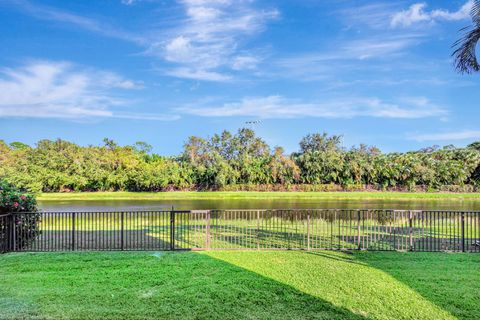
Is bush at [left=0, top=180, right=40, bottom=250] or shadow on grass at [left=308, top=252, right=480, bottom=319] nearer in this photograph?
shadow on grass at [left=308, top=252, right=480, bottom=319]

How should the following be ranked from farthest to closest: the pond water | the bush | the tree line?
1. the tree line
2. the pond water
3. the bush

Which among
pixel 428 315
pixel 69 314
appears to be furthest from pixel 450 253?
pixel 69 314

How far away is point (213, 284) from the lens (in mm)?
6246

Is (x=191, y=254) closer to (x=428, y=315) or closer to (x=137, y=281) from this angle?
Result: (x=137, y=281)

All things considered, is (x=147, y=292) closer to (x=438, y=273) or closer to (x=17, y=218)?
(x=17, y=218)

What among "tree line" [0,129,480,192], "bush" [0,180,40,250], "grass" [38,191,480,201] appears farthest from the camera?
"tree line" [0,129,480,192]

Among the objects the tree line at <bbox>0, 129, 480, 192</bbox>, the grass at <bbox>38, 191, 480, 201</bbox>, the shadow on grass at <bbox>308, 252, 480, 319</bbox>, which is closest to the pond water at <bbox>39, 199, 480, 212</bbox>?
the grass at <bbox>38, 191, 480, 201</bbox>

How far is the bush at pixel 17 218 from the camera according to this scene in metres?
8.91

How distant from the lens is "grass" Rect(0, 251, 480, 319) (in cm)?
507

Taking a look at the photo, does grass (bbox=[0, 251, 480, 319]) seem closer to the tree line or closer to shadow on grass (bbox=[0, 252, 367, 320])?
shadow on grass (bbox=[0, 252, 367, 320])

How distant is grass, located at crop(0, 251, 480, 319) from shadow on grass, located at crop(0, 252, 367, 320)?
0.6 inches

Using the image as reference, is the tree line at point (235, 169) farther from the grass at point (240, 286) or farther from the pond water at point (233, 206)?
the grass at point (240, 286)

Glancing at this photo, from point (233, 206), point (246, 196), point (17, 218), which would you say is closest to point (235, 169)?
point (246, 196)

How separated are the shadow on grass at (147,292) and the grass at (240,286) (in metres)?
0.02
